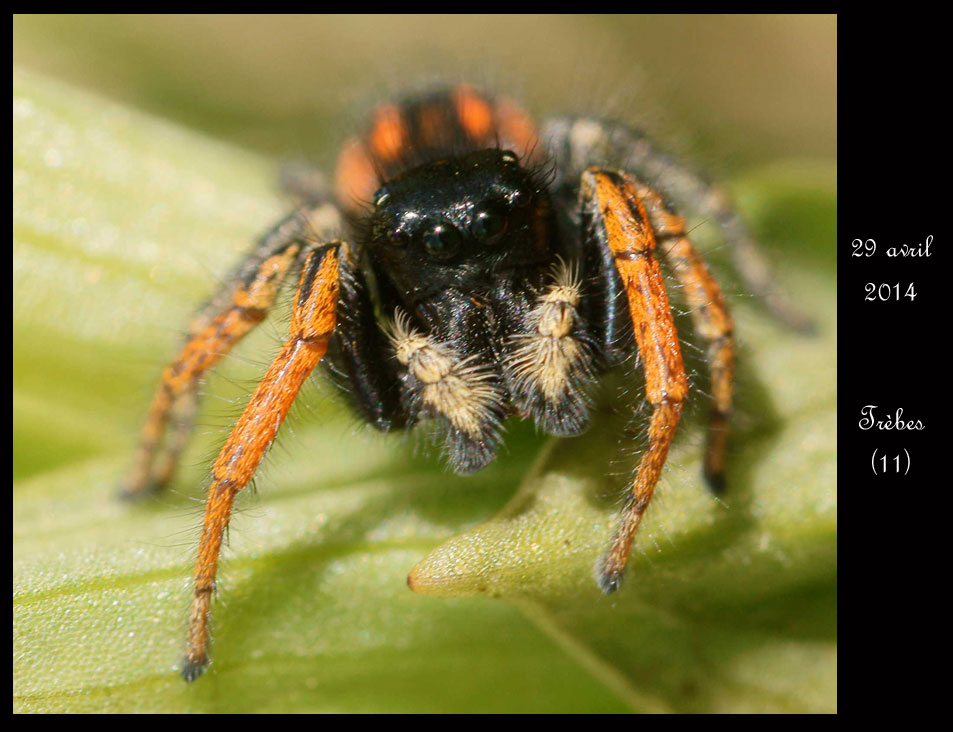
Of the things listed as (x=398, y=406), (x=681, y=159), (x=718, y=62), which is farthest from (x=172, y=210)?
(x=718, y=62)

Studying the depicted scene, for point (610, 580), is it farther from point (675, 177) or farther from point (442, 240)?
point (675, 177)

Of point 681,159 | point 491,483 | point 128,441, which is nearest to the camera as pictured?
point 491,483

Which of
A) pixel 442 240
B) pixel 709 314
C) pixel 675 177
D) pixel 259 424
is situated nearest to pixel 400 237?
pixel 442 240

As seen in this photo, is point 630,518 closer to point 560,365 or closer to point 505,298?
point 560,365

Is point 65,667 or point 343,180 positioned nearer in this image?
point 65,667

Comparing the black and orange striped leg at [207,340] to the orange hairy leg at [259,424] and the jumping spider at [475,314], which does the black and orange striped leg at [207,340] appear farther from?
the orange hairy leg at [259,424]

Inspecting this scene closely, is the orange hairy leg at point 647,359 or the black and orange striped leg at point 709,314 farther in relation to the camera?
the black and orange striped leg at point 709,314

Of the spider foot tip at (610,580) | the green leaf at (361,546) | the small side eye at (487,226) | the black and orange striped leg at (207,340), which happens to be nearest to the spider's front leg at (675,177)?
the green leaf at (361,546)
